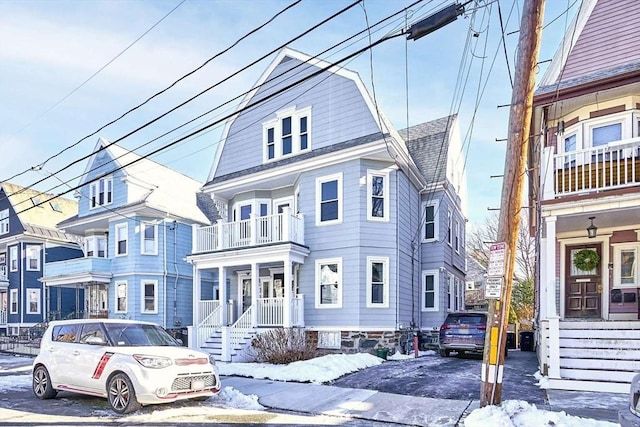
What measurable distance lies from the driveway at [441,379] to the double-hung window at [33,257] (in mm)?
24475

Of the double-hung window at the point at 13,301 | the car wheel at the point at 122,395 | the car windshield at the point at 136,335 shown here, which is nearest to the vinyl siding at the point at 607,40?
the car windshield at the point at 136,335

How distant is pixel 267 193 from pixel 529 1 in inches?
502

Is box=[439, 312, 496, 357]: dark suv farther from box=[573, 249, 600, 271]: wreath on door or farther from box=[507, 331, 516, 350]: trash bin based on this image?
box=[507, 331, 516, 350]: trash bin

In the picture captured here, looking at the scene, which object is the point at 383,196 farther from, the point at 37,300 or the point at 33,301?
the point at 33,301

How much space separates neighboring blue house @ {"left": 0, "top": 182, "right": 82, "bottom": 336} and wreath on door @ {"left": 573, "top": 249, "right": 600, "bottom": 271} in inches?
1082

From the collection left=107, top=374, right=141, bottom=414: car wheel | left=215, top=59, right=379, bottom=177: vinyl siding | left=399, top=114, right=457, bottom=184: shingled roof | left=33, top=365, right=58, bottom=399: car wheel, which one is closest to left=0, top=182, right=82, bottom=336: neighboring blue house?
left=215, top=59, right=379, bottom=177: vinyl siding

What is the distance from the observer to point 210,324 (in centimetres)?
1661

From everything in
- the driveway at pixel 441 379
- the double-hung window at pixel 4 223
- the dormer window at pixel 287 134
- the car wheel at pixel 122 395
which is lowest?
the driveway at pixel 441 379

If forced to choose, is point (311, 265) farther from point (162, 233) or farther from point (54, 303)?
point (54, 303)

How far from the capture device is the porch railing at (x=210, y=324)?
16.1 meters

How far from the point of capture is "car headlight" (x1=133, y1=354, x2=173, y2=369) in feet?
25.8

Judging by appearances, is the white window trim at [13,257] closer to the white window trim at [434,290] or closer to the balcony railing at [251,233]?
the balcony railing at [251,233]

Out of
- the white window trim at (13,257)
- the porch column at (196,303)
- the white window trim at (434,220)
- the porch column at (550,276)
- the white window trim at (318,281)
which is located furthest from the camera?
the white window trim at (13,257)

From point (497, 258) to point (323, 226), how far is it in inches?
365
